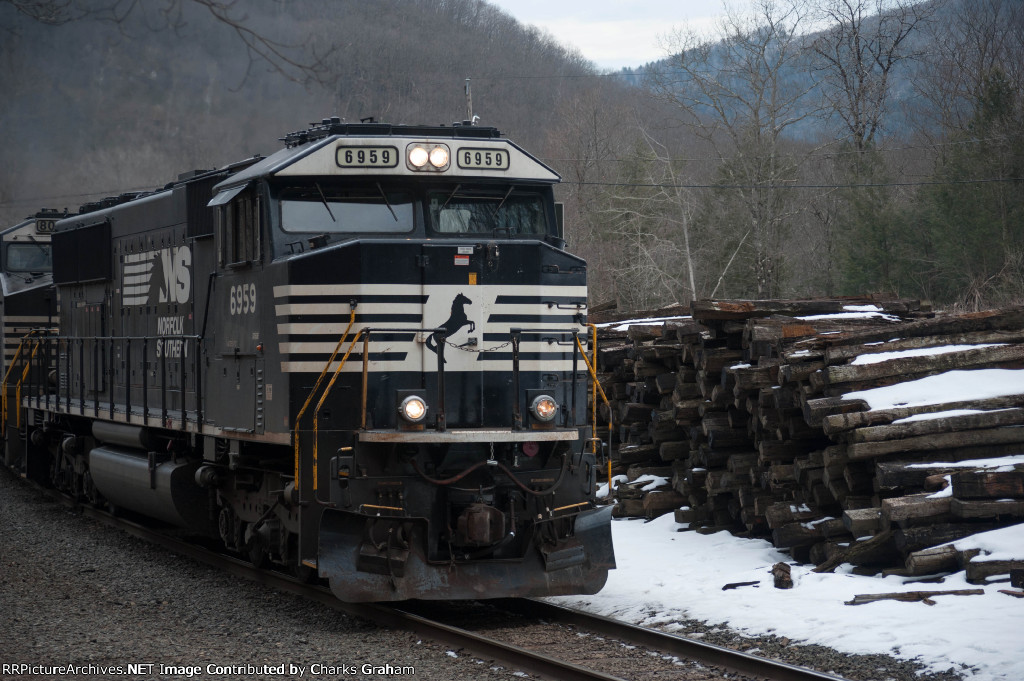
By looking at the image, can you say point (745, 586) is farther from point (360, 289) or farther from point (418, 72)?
point (418, 72)

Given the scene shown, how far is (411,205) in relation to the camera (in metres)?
8.09

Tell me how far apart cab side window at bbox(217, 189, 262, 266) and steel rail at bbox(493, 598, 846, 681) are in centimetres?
353

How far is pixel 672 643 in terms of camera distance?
22.2 feet

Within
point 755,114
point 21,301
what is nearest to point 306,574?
point 21,301

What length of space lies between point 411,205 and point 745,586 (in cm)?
401

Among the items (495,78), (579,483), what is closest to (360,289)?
(579,483)

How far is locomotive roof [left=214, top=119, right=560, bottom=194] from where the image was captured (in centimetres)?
788

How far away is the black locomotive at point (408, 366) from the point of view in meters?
7.39

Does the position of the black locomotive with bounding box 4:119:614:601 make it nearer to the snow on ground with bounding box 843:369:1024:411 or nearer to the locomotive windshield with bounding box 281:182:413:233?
the locomotive windshield with bounding box 281:182:413:233

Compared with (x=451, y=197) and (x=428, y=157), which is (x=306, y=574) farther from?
(x=428, y=157)

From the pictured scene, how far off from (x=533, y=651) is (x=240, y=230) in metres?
4.24

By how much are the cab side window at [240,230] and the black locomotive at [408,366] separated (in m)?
0.02

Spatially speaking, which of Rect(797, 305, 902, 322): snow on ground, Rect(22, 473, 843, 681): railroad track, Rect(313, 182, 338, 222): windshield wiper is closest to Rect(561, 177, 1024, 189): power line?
Rect(797, 305, 902, 322): snow on ground

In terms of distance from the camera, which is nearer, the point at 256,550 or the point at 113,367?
the point at 256,550
